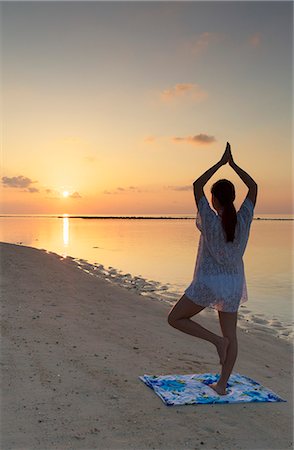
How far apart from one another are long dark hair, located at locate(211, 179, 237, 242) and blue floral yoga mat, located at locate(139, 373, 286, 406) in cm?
218

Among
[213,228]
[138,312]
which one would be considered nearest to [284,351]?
[138,312]

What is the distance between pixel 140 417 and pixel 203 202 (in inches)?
109

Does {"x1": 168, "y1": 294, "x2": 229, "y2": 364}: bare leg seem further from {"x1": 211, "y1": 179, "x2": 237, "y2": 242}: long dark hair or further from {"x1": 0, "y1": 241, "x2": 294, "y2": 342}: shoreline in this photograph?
{"x1": 0, "y1": 241, "x2": 294, "y2": 342}: shoreline

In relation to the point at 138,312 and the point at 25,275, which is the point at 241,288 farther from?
the point at 25,275

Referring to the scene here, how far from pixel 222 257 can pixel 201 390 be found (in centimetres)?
197

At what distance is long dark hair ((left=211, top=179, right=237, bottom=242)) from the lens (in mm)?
5660

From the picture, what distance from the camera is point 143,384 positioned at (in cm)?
631

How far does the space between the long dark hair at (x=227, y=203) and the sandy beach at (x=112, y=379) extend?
2329 millimetres

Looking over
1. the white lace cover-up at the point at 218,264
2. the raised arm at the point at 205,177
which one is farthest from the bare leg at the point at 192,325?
the raised arm at the point at 205,177

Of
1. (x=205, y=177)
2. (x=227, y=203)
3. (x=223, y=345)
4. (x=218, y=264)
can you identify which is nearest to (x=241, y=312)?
(x=223, y=345)

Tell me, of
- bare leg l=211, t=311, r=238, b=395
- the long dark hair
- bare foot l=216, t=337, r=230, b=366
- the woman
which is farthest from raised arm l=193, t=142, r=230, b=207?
bare foot l=216, t=337, r=230, b=366

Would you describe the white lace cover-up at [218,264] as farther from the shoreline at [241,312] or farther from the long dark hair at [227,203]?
the shoreline at [241,312]

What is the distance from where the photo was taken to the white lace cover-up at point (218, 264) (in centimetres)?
569

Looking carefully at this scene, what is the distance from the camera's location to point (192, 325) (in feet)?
19.7
